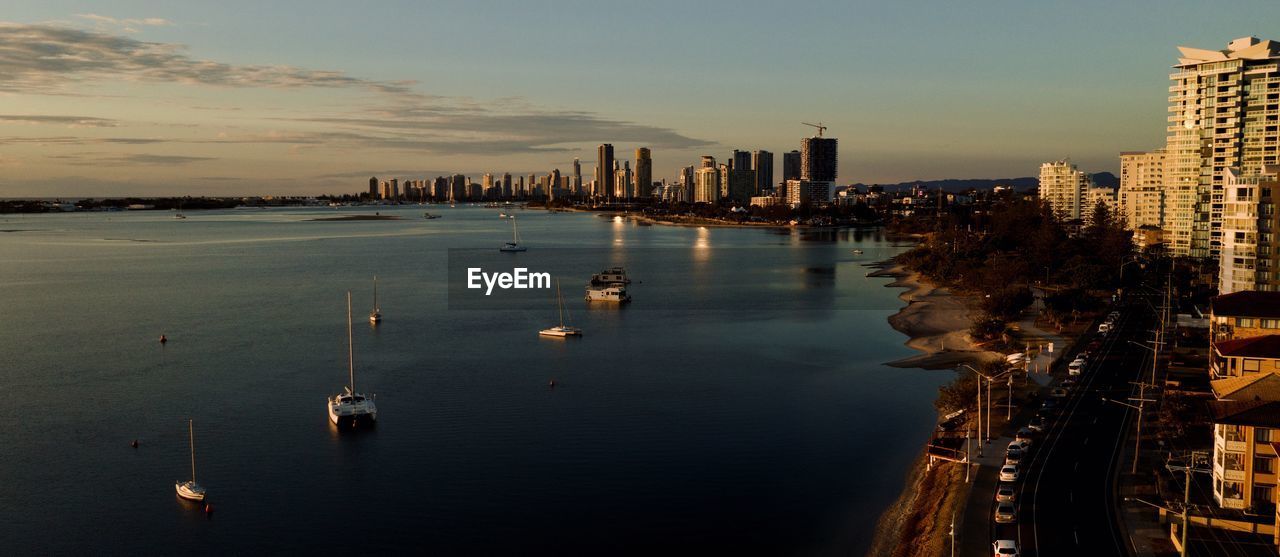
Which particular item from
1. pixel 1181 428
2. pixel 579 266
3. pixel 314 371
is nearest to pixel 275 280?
pixel 579 266

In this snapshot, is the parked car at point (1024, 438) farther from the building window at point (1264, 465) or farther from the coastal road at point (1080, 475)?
the building window at point (1264, 465)

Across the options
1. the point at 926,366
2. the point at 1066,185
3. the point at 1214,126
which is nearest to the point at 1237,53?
the point at 1214,126

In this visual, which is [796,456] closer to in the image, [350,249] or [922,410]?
[922,410]

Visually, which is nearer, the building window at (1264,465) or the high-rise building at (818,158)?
the building window at (1264,465)

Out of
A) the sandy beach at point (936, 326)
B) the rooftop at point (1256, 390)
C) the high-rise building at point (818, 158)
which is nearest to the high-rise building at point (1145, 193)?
the sandy beach at point (936, 326)

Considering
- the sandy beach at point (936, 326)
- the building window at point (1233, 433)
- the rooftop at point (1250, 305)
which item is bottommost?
the sandy beach at point (936, 326)

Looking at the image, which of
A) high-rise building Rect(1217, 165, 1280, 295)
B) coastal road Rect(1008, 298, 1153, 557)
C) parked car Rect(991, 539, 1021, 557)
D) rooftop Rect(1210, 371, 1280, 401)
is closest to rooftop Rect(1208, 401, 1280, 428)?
rooftop Rect(1210, 371, 1280, 401)
